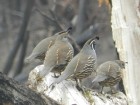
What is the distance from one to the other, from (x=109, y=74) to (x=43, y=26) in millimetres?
6783

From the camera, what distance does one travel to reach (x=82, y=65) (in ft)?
23.9

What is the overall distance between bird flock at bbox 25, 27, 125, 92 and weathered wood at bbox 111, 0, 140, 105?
13 centimetres

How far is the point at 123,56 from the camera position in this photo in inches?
312

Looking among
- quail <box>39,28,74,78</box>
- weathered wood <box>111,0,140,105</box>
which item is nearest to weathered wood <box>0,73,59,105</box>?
quail <box>39,28,74,78</box>

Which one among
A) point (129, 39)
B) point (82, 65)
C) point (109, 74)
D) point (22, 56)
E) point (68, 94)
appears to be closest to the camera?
point (68, 94)

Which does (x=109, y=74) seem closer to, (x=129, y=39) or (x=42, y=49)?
(x=129, y=39)

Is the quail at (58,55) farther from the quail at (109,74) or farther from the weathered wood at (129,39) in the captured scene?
the weathered wood at (129,39)

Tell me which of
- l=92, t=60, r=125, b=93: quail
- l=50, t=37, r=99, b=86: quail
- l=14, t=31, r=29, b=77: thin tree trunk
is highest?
l=50, t=37, r=99, b=86: quail

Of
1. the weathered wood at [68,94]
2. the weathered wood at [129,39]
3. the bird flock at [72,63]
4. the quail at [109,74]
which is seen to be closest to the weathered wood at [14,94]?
the weathered wood at [68,94]

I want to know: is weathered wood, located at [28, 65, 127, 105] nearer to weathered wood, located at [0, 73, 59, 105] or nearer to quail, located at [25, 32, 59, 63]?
quail, located at [25, 32, 59, 63]

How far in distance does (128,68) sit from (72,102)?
1.35 m

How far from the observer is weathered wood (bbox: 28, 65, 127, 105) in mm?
6758

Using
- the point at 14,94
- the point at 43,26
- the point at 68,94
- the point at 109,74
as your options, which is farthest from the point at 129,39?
the point at 43,26

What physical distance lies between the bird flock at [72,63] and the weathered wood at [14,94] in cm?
103
